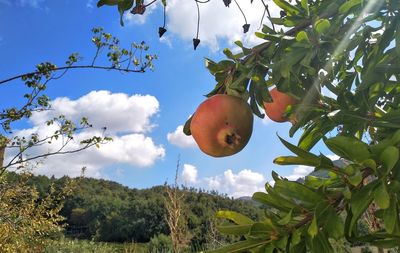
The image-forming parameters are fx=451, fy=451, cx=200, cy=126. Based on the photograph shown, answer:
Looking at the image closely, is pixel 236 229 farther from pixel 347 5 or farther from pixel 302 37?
pixel 347 5

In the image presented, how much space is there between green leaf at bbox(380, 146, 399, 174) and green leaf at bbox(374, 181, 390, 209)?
0.03 m

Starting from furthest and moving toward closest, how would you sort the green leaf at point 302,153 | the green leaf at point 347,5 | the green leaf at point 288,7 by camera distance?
the green leaf at point 288,7
the green leaf at point 347,5
the green leaf at point 302,153

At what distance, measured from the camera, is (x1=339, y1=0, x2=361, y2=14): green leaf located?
103cm

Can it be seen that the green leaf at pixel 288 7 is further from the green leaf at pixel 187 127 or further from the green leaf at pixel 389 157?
the green leaf at pixel 389 157

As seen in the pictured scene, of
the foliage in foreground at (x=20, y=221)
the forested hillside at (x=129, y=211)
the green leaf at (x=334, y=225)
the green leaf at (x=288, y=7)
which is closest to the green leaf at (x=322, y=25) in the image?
the green leaf at (x=288, y=7)

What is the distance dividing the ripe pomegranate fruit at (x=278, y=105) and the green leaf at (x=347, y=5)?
0.28m

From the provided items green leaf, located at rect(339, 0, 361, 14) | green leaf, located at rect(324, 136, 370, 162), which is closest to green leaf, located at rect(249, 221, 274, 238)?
green leaf, located at rect(324, 136, 370, 162)

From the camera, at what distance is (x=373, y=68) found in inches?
40.0

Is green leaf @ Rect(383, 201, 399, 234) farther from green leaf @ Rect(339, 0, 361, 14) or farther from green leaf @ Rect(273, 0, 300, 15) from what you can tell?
green leaf @ Rect(273, 0, 300, 15)

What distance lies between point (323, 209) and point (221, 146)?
34cm

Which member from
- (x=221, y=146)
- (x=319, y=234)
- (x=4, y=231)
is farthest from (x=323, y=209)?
(x=4, y=231)

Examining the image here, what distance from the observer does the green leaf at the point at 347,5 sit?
1034 millimetres

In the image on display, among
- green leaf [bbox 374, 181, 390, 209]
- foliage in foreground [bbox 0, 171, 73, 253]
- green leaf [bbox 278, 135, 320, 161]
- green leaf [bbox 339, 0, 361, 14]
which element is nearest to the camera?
green leaf [bbox 374, 181, 390, 209]

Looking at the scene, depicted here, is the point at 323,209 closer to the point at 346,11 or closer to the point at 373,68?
the point at 373,68
